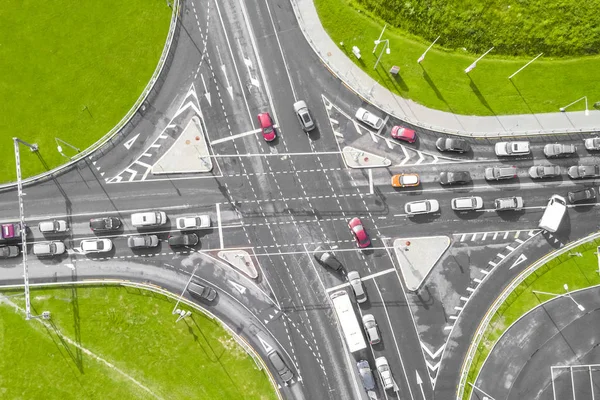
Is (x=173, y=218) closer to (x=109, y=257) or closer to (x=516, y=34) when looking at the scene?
(x=109, y=257)

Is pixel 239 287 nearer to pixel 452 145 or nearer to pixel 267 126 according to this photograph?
pixel 267 126

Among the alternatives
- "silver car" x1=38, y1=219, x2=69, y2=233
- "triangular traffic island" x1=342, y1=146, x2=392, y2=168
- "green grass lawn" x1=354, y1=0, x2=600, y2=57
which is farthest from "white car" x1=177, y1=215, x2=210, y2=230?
"green grass lawn" x1=354, y1=0, x2=600, y2=57

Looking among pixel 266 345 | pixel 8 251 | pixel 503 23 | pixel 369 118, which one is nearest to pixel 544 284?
pixel 369 118

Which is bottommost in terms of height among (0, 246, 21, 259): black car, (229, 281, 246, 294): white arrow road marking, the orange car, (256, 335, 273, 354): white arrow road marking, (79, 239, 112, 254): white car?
(256, 335, 273, 354): white arrow road marking

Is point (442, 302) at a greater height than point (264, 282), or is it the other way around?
point (264, 282)

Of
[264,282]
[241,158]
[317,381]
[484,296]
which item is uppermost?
[241,158]

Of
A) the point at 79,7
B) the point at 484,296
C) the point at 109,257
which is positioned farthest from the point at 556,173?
the point at 79,7

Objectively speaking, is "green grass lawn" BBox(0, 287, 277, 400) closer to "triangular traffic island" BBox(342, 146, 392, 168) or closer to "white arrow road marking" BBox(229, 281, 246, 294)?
"white arrow road marking" BBox(229, 281, 246, 294)
